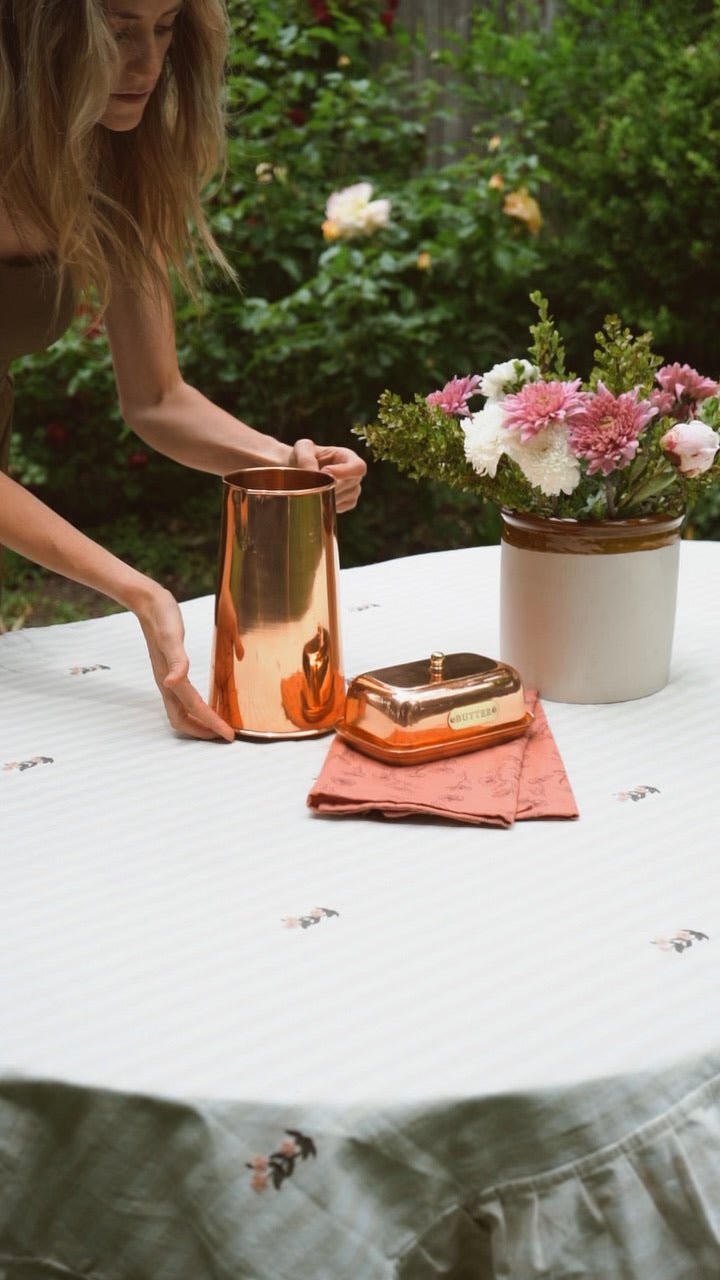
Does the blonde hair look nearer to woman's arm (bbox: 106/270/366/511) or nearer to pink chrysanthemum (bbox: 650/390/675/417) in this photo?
woman's arm (bbox: 106/270/366/511)

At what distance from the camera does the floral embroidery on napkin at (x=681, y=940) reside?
96 centimetres

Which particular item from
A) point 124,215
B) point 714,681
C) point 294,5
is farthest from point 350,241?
point 714,681

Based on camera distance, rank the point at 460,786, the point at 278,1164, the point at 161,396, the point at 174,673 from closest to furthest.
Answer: the point at 278,1164
the point at 460,786
the point at 174,673
the point at 161,396

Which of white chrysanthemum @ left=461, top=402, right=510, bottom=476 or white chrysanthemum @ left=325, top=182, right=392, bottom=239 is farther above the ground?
white chrysanthemum @ left=325, top=182, right=392, bottom=239

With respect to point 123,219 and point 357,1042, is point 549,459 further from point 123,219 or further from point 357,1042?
point 123,219

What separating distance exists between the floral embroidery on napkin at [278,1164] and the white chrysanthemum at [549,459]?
29.1 inches

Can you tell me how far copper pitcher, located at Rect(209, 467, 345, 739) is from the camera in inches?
49.3

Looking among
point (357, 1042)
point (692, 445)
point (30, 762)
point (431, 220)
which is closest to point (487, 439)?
point (692, 445)

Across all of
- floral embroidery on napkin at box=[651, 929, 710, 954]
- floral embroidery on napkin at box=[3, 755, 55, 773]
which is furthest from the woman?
floral embroidery on napkin at box=[651, 929, 710, 954]

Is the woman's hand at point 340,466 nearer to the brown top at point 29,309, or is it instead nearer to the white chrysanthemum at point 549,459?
the white chrysanthemum at point 549,459

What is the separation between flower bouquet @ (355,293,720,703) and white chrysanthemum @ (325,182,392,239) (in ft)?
9.10

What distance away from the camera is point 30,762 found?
130 centimetres

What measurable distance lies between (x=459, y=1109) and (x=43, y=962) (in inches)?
12.8

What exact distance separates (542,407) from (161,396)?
76cm
